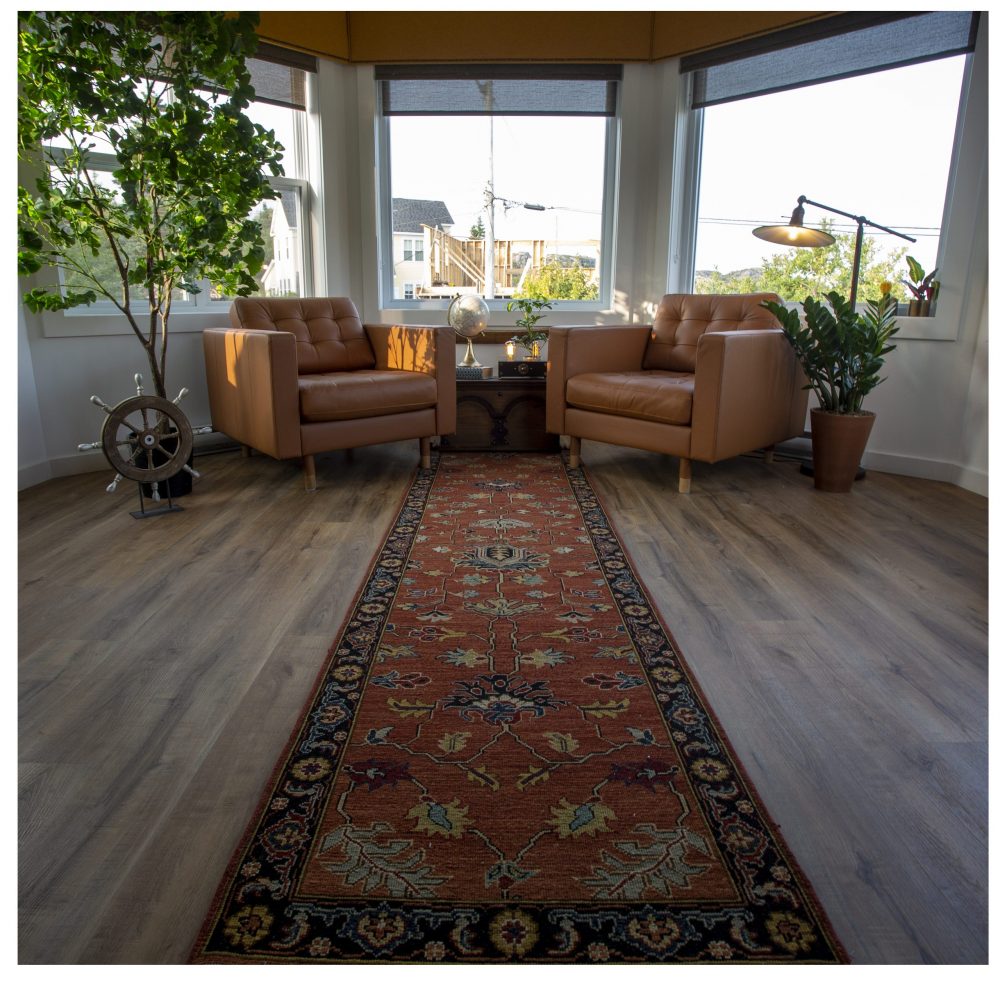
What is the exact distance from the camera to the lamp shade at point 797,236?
3586 millimetres

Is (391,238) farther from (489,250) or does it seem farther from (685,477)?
(685,477)

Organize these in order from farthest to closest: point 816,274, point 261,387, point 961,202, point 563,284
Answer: point 563,284 < point 816,274 < point 961,202 < point 261,387

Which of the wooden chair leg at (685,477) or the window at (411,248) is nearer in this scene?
the wooden chair leg at (685,477)

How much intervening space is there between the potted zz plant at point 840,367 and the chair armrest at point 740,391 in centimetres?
14

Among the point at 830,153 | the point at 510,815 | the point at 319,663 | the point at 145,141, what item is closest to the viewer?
the point at 510,815

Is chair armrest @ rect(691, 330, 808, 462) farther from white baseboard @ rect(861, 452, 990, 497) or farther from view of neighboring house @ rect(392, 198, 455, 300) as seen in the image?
view of neighboring house @ rect(392, 198, 455, 300)

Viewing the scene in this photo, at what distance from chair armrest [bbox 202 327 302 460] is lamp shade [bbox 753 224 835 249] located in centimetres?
236

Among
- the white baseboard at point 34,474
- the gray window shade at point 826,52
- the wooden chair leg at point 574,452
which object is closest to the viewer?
the white baseboard at point 34,474

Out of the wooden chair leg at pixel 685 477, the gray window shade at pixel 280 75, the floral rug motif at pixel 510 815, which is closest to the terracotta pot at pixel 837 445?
the wooden chair leg at pixel 685 477

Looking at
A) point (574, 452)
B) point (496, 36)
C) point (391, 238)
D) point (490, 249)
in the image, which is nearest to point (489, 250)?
point (490, 249)

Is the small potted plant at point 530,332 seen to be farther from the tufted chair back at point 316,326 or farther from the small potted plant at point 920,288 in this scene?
the small potted plant at point 920,288

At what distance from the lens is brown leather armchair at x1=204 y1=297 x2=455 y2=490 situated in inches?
125

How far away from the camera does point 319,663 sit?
1781mm

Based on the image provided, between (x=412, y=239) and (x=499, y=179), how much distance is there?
0.68m
